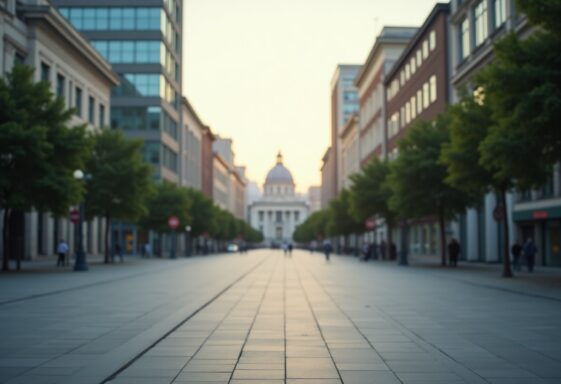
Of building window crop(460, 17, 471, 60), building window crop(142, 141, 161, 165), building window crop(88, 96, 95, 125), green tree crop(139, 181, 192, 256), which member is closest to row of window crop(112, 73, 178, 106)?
building window crop(142, 141, 161, 165)

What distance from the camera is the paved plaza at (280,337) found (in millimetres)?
8461

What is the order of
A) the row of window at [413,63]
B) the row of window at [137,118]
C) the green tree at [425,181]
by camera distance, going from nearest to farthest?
the green tree at [425,181]
the row of window at [413,63]
the row of window at [137,118]

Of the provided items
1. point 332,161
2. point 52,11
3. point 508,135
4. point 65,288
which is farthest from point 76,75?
point 332,161

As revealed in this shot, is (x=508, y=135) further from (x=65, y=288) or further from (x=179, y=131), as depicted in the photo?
(x=179, y=131)

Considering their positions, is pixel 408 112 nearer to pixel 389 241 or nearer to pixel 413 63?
pixel 413 63

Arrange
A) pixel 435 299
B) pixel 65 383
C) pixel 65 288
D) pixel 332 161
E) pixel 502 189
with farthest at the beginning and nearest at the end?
1. pixel 332 161
2. pixel 502 189
3. pixel 65 288
4. pixel 435 299
5. pixel 65 383

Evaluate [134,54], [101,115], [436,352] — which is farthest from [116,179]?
[134,54]

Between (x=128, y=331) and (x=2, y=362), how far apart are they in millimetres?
3293

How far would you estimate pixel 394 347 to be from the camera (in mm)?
10523

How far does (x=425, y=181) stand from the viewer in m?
40.2

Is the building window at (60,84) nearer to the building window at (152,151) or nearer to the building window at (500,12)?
the building window at (152,151)

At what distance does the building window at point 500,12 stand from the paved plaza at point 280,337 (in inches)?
1011

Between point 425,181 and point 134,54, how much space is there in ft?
156

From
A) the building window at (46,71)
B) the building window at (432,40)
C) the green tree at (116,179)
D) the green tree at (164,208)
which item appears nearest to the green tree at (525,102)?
the green tree at (116,179)
